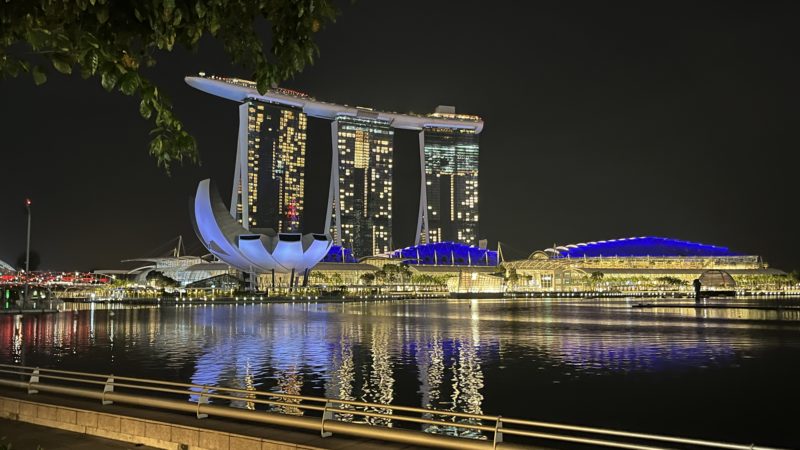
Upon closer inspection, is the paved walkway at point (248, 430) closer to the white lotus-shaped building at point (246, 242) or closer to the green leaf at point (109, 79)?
the green leaf at point (109, 79)

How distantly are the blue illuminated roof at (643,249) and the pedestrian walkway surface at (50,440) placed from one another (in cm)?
15728

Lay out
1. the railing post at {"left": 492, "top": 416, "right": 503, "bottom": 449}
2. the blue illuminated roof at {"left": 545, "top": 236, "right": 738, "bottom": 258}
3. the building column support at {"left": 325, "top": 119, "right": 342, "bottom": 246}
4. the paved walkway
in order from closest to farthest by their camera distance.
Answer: the railing post at {"left": 492, "top": 416, "right": 503, "bottom": 449}, the paved walkway, the blue illuminated roof at {"left": 545, "top": 236, "right": 738, "bottom": 258}, the building column support at {"left": 325, "top": 119, "right": 342, "bottom": 246}

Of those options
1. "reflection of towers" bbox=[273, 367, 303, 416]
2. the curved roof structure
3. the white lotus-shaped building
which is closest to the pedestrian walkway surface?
"reflection of towers" bbox=[273, 367, 303, 416]

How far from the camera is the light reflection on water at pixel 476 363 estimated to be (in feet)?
52.4

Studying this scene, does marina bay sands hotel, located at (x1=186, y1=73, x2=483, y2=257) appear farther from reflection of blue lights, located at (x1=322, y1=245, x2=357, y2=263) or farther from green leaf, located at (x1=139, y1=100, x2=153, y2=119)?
green leaf, located at (x1=139, y1=100, x2=153, y2=119)

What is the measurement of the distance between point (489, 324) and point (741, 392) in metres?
25.6

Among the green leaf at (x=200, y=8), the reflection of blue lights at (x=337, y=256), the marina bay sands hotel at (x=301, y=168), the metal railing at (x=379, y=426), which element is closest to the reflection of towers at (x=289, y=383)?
the metal railing at (x=379, y=426)

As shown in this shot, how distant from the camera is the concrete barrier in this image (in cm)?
873

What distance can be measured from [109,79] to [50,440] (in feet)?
21.7

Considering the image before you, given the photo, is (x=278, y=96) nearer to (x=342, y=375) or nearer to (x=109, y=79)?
(x=342, y=375)

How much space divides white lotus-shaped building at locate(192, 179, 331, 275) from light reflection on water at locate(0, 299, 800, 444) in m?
51.3

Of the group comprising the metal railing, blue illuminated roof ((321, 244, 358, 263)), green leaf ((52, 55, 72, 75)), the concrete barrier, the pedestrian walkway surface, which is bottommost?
the pedestrian walkway surface

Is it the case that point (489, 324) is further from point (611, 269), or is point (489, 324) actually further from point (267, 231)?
point (611, 269)

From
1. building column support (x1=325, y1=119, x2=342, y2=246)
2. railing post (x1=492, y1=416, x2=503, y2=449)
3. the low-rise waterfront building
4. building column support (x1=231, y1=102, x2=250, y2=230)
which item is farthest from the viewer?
building column support (x1=325, y1=119, x2=342, y2=246)
